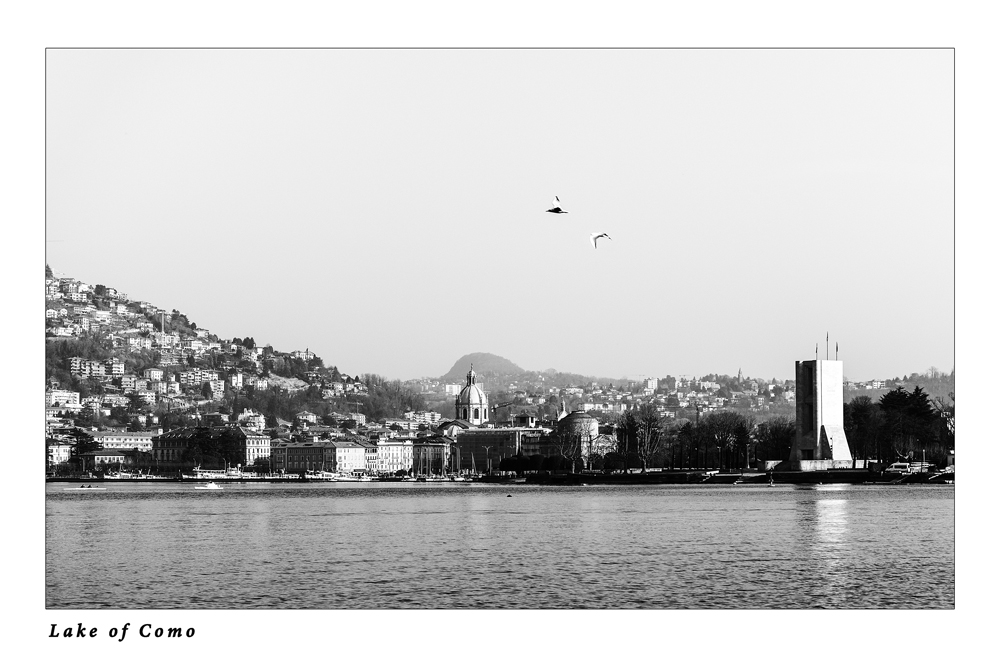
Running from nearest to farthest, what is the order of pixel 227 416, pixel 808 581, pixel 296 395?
pixel 808 581, pixel 227 416, pixel 296 395

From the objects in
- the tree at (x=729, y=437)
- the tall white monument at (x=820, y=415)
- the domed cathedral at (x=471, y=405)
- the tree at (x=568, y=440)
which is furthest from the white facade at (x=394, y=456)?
the tall white monument at (x=820, y=415)

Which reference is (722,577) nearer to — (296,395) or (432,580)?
(432,580)

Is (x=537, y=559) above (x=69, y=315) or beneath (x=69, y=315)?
beneath

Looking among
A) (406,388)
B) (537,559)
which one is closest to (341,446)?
(406,388)

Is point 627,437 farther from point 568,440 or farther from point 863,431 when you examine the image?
point 863,431

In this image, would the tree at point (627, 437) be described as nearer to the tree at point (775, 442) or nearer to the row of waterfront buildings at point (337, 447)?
the row of waterfront buildings at point (337, 447)

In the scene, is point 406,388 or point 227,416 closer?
point 227,416

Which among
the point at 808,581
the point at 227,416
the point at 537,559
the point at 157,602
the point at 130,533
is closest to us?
the point at 157,602
